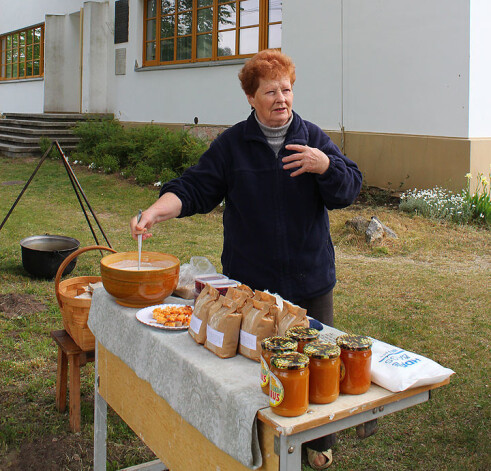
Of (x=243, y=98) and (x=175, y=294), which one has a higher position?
(x=243, y=98)

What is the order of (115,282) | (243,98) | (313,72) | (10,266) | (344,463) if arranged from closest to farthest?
(115,282) → (344,463) → (10,266) → (313,72) → (243,98)

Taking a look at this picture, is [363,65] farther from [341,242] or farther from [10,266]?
[10,266]

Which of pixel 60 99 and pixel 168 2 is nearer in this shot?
pixel 168 2

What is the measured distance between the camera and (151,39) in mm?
13008

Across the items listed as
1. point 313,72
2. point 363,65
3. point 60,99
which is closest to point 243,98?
point 313,72

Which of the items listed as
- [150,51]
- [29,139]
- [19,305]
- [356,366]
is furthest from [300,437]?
[29,139]

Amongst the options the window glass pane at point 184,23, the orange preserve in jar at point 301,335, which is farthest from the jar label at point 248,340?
the window glass pane at point 184,23

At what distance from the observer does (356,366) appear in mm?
1664

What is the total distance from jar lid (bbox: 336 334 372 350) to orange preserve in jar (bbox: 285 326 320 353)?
0.24ft

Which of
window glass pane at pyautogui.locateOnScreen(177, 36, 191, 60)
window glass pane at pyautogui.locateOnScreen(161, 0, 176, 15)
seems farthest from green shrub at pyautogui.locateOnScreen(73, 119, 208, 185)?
window glass pane at pyautogui.locateOnScreen(161, 0, 176, 15)

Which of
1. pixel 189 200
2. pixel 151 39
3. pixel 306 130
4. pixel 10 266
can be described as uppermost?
pixel 151 39

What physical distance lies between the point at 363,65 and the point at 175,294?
22.7 ft

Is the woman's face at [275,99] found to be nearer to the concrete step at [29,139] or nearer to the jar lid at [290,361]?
the jar lid at [290,361]

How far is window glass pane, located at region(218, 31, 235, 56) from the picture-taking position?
11.0 metres
